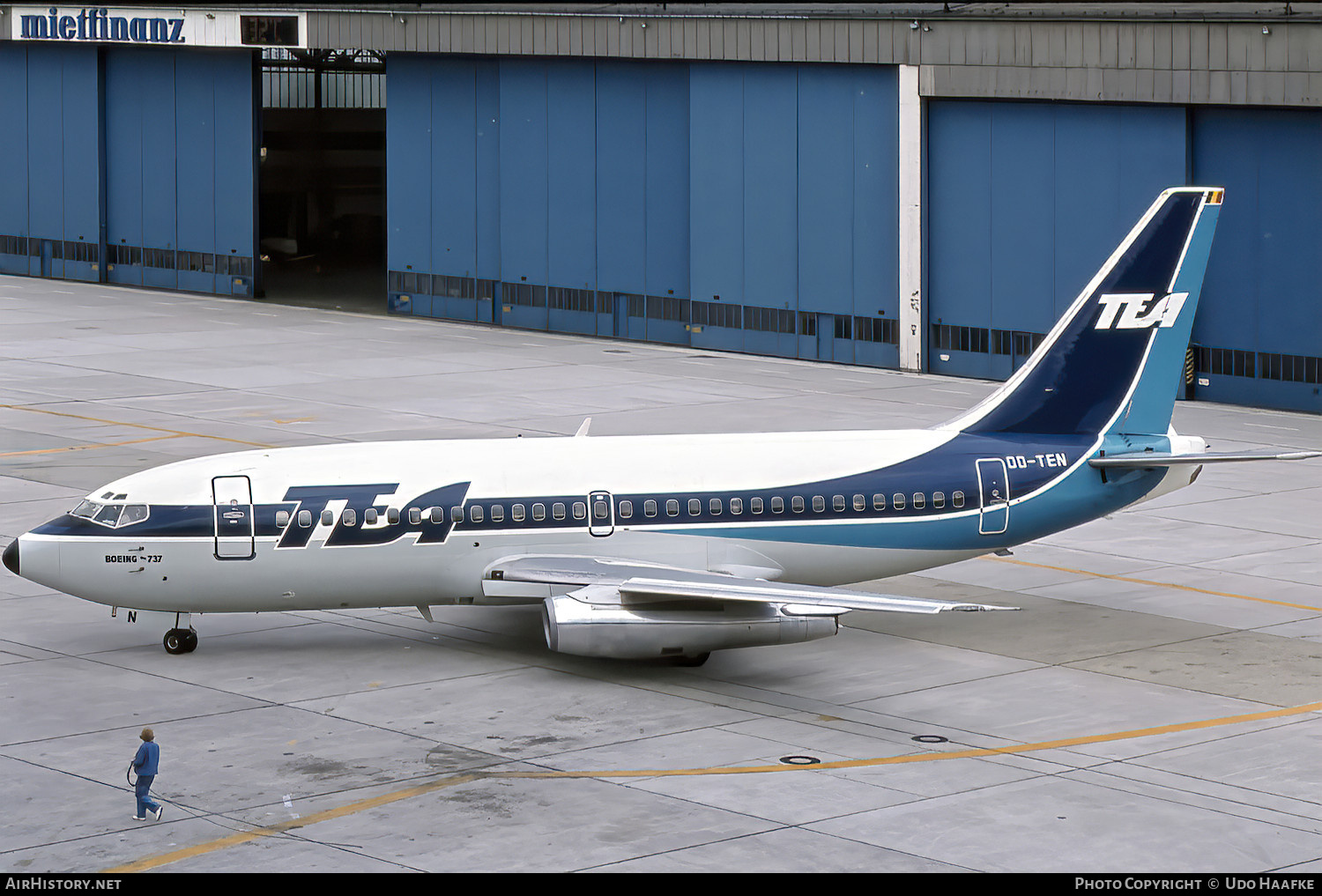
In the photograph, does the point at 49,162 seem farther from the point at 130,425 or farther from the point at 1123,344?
the point at 1123,344

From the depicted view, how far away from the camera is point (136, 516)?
104 ft

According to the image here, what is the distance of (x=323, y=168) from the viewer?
333 feet

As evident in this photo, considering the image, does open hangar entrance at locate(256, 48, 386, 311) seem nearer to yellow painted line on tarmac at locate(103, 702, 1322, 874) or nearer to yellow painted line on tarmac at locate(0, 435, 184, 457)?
yellow painted line on tarmac at locate(0, 435, 184, 457)

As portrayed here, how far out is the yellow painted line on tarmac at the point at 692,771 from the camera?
76.8ft

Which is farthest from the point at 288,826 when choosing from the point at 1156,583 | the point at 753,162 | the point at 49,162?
the point at 49,162

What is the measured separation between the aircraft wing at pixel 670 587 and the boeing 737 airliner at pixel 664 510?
0.06 metres

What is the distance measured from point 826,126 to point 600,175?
1022 centimetres

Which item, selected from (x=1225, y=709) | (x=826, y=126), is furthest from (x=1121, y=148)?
(x=1225, y=709)

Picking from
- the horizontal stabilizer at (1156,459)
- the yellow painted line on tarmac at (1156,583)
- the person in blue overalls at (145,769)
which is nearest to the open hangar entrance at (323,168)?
the yellow painted line on tarmac at (1156,583)

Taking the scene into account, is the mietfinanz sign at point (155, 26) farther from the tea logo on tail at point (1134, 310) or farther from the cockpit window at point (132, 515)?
the tea logo on tail at point (1134, 310)

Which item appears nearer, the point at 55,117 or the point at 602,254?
the point at 602,254

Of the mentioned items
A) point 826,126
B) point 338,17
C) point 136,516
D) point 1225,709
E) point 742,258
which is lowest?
point 1225,709

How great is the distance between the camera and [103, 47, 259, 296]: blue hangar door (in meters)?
85.1

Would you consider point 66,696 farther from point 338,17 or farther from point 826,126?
point 338,17
